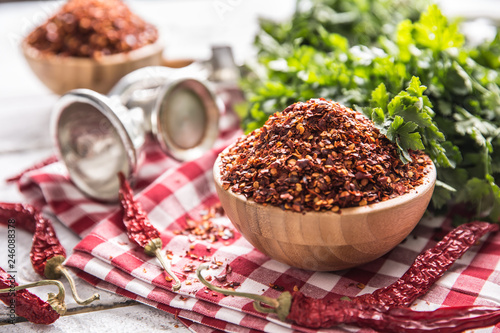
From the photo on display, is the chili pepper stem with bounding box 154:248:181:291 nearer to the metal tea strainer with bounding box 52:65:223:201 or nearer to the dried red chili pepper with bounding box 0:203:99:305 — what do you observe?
the dried red chili pepper with bounding box 0:203:99:305

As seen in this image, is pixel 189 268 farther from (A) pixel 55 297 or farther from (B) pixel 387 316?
(B) pixel 387 316

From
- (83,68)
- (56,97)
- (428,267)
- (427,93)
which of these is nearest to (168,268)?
(428,267)

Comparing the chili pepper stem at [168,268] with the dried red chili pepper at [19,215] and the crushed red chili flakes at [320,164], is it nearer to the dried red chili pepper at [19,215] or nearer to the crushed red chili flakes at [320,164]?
the crushed red chili flakes at [320,164]

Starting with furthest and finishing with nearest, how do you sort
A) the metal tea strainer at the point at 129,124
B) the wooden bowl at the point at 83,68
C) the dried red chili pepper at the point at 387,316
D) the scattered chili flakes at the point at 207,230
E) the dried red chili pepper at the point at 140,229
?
the wooden bowl at the point at 83,68
the metal tea strainer at the point at 129,124
the scattered chili flakes at the point at 207,230
the dried red chili pepper at the point at 140,229
the dried red chili pepper at the point at 387,316

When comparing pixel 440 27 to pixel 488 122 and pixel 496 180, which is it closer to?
pixel 488 122

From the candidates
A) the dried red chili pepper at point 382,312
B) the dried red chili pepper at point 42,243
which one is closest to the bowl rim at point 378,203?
the dried red chili pepper at point 382,312

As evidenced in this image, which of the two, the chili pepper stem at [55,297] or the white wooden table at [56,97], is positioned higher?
the chili pepper stem at [55,297]

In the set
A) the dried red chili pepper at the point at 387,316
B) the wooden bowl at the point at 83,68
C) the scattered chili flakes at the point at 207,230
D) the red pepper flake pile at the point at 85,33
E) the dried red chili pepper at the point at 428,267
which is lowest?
the scattered chili flakes at the point at 207,230
